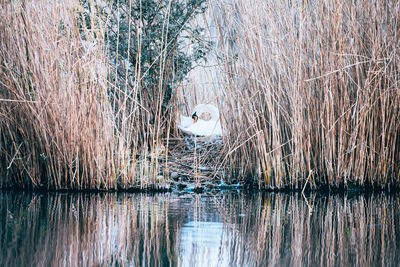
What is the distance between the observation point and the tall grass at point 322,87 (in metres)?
2.69

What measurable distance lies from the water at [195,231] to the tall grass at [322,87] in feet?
1.00

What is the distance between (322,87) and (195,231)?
4.80 ft

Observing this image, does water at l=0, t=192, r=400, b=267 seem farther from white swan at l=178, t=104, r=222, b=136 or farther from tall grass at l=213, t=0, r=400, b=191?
white swan at l=178, t=104, r=222, b=136

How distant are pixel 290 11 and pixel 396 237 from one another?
1615mm

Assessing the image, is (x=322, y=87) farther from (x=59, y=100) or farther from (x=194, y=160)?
(x=59, y=100)

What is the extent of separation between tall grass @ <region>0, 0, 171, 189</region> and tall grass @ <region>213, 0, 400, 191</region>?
0.73 metres

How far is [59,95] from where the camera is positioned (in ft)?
8.46

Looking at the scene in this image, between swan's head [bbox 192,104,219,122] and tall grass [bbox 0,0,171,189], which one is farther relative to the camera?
swan's head [bbox 192,104,219,122]

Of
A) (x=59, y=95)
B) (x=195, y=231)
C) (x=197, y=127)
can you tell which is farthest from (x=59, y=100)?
(x=197, y=127)

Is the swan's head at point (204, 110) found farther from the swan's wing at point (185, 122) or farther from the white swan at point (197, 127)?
the swan's wing at point (185, 122)

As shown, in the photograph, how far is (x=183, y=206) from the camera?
2.24 meters

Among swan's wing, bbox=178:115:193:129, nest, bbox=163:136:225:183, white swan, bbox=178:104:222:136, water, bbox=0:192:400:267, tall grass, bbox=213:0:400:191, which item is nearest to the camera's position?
water, bbox=0:192:400:267

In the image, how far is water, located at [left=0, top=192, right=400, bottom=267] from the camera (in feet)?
4.25

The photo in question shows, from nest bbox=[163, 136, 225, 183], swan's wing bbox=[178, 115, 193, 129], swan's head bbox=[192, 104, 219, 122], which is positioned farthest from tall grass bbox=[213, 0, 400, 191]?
swan's head bbox=[192, 104, 219, 122]
